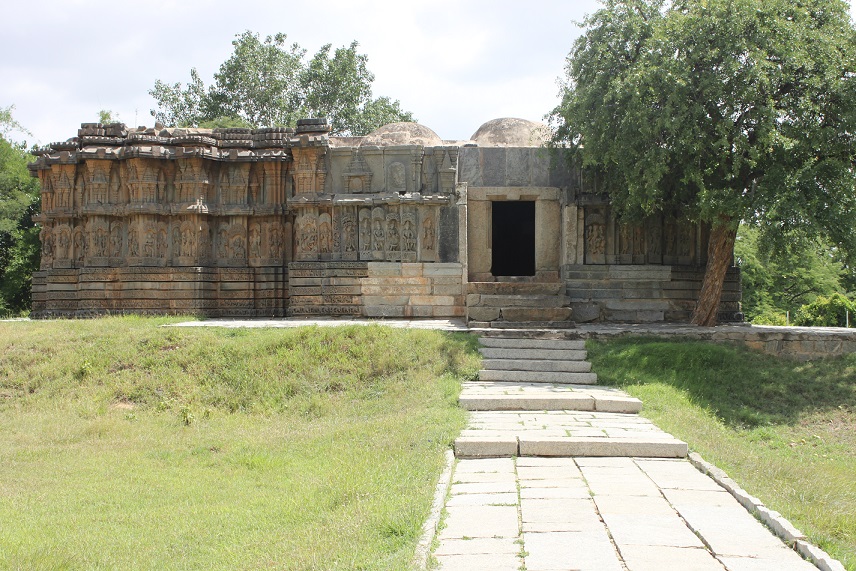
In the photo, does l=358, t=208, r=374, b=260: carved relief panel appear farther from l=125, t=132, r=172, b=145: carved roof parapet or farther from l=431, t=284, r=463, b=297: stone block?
l=125, t=132, r=172, b=145: carved roof parapet

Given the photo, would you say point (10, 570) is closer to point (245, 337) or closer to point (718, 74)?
point (245, 337)

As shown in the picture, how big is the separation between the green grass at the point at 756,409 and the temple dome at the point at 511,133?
619 cm

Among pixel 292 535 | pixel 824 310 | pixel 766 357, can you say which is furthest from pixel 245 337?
pixel 824 310

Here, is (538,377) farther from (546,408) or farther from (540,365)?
(546,408)

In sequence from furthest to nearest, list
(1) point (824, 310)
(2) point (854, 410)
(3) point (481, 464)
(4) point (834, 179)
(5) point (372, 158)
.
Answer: (1) point (824, 310) → (5) point (372, 158) → (4) point (834, 179) → (2) point (854, 410) → (3) point (481, 464)

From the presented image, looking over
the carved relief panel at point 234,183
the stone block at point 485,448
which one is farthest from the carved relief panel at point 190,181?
the stone block at point 485,448

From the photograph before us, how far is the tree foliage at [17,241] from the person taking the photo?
2650cm

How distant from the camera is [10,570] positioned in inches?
211

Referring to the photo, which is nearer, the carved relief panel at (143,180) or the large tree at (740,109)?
the large tree at (740,109)

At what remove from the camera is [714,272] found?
49.8ft

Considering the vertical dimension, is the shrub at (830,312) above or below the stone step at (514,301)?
below

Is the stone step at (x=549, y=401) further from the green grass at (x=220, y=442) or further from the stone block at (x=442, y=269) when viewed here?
the stone block at (x=442, y=269)

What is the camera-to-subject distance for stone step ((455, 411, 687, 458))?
7.93m

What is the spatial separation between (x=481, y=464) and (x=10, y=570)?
405cm
